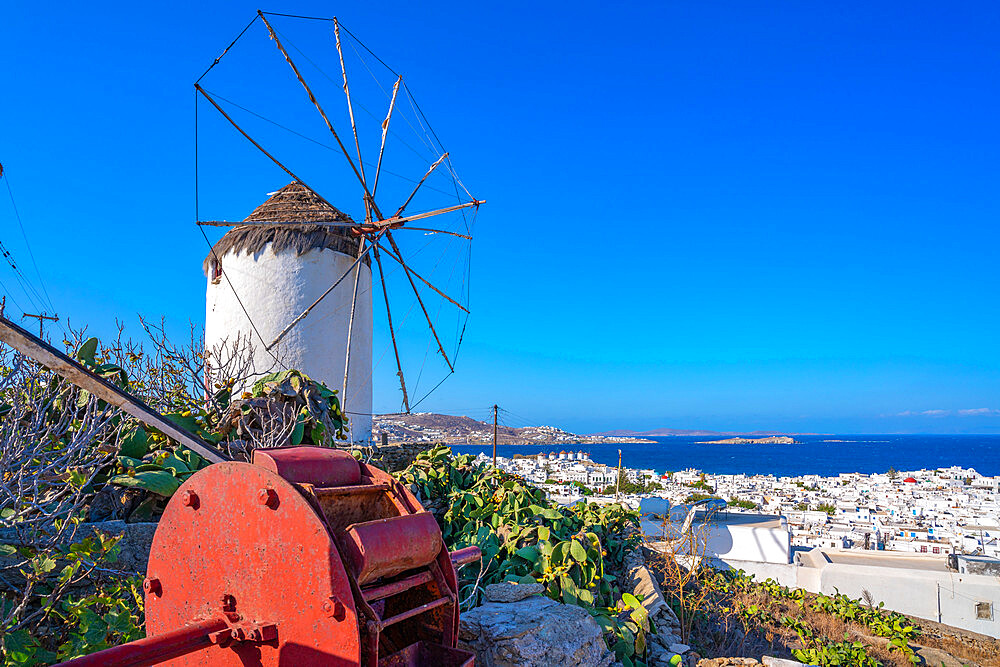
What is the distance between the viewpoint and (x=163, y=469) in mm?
4922

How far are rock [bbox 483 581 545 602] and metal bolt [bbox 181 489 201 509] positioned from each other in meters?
2.94

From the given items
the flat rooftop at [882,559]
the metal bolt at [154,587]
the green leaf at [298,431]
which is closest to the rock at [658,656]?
the green leaf at [298,431]

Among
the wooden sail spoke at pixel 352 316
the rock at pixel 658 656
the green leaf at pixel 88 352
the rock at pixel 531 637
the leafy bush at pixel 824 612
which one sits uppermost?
the wooden sail spoke at pixel 352 316

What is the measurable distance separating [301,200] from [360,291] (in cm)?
255

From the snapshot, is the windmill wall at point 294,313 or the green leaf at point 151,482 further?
the windmill wall at point 294,313

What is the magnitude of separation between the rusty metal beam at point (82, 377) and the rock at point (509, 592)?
117 inches

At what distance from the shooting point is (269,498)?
1961mm

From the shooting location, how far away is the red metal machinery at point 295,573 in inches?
73.0

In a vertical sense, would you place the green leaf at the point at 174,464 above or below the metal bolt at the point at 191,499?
below

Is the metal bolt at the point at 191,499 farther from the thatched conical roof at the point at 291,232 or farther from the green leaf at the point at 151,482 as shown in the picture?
the thatched conical roof at the point at 291,232

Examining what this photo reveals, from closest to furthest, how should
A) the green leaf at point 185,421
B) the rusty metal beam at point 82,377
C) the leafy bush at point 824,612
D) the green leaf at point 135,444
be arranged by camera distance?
the rusty metal beam at point 82,377 → the green leaf at point 135,444 → the green leaf at point 185,421 → the leafy bush at point 824,612

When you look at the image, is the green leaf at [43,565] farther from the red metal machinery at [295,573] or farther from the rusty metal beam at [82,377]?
the rusty metal beam at [82,377]

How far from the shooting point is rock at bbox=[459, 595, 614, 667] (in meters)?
3.71

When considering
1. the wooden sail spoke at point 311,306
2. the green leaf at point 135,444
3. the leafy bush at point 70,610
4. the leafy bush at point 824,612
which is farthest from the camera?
the wooden sail spoke at point 311,306
